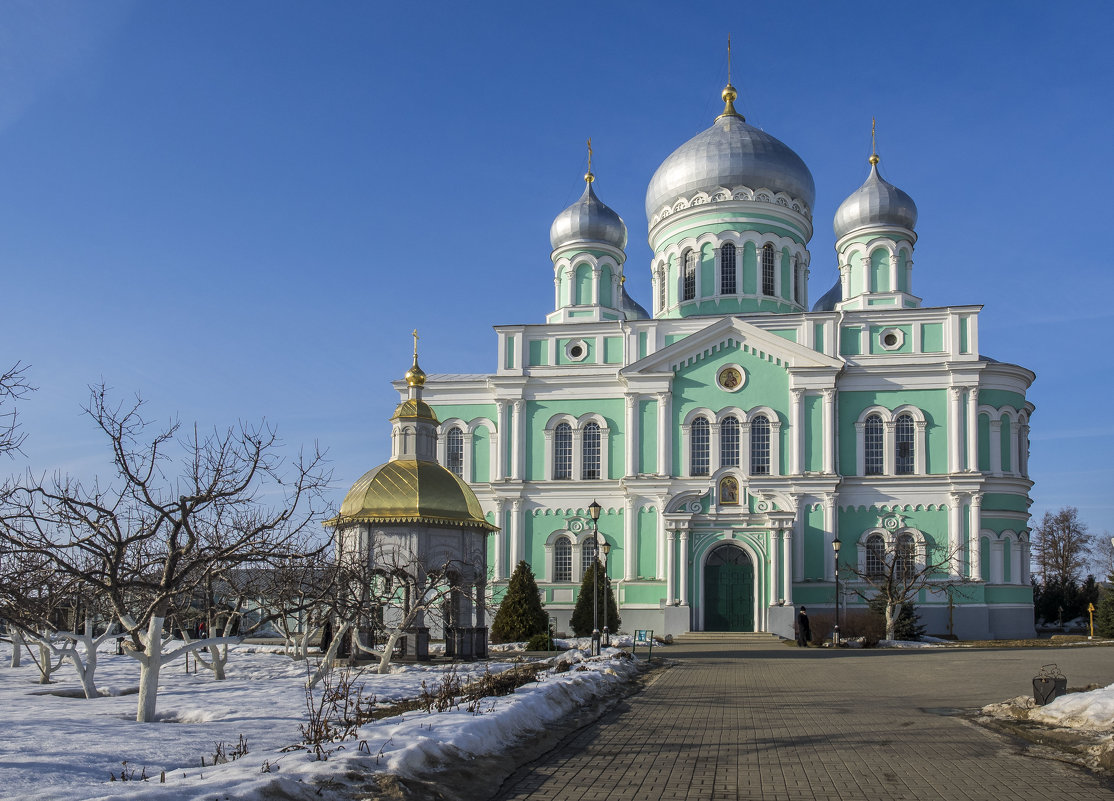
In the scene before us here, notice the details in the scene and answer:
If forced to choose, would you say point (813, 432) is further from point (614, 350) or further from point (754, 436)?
point (614, 350)

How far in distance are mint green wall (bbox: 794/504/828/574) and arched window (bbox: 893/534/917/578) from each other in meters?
2.37

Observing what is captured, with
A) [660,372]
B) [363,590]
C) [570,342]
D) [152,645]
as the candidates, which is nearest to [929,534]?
[660,372]

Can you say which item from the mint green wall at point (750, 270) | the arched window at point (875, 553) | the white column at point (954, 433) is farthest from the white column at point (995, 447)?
the mint green wall at point (750, 270)

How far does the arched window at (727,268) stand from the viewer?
40.4m

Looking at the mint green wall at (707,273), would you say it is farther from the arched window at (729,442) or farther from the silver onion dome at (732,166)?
the arched window at (729,442)

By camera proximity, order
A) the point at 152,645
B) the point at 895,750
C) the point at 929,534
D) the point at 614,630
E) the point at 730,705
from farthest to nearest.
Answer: the point at 929,534 → the point at 614,630 → the point at 730,705 → the point at 152,645 → the point at 895,750

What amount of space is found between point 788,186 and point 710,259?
4325 mm

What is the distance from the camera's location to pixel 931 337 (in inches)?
1462

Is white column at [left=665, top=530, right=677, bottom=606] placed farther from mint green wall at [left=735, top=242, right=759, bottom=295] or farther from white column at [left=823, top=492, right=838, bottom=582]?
mint green wall at [left=735, top=242, right=759, bottom=295]

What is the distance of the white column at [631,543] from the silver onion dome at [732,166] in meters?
12.8

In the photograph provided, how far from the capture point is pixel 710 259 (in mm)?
40531

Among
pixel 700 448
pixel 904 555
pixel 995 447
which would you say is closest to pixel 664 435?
pixel 700 448

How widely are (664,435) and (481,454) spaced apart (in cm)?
684

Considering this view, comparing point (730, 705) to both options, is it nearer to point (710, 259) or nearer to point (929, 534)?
point (929, 534)
